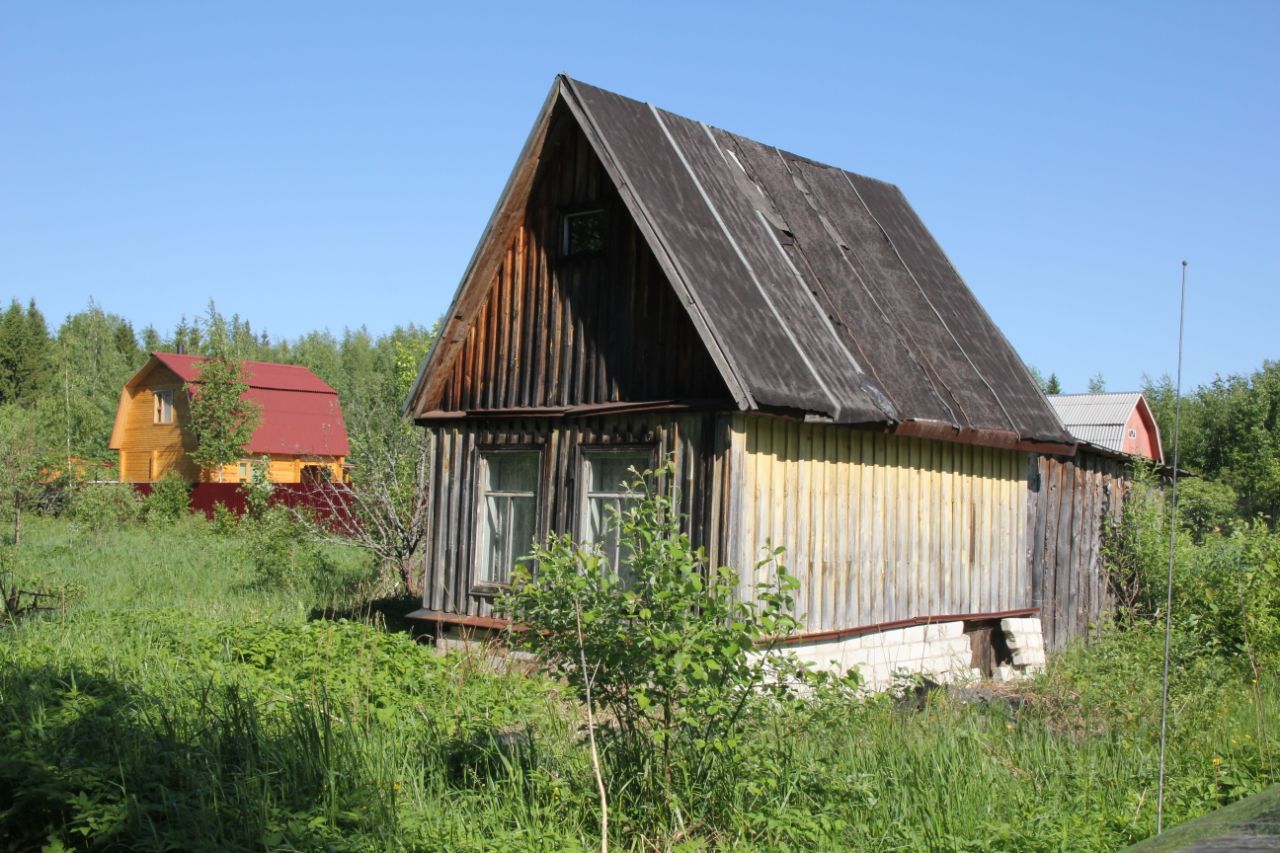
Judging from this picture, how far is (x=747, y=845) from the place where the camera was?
5.85 meters

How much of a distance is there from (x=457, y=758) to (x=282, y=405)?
39661 millimetres

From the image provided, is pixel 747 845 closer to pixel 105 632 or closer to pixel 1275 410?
pixel 105 632

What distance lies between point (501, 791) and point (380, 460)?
1129 centimetres

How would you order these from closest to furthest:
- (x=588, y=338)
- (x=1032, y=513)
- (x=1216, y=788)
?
(x=1216, y=788), (x=588, y=338), (x=1032, y=513)

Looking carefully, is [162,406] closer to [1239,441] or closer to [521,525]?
[521,525]

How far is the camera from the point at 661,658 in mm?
5844

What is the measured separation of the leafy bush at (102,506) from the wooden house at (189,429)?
36.6 ft

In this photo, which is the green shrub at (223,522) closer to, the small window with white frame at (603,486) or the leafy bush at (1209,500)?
the small window with white frame at (603,486)

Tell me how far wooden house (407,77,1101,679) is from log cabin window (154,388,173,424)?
Result: 108ft

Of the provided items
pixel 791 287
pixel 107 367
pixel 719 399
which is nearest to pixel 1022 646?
pixel 791 287

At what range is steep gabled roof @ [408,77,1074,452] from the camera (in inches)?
441

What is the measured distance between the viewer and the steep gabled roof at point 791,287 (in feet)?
36.8

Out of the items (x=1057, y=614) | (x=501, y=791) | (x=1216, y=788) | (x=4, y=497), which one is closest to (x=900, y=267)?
(x=1057, y=614)

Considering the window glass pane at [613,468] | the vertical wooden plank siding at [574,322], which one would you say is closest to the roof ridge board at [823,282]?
the vertical wooden plank siding at [574,322]
